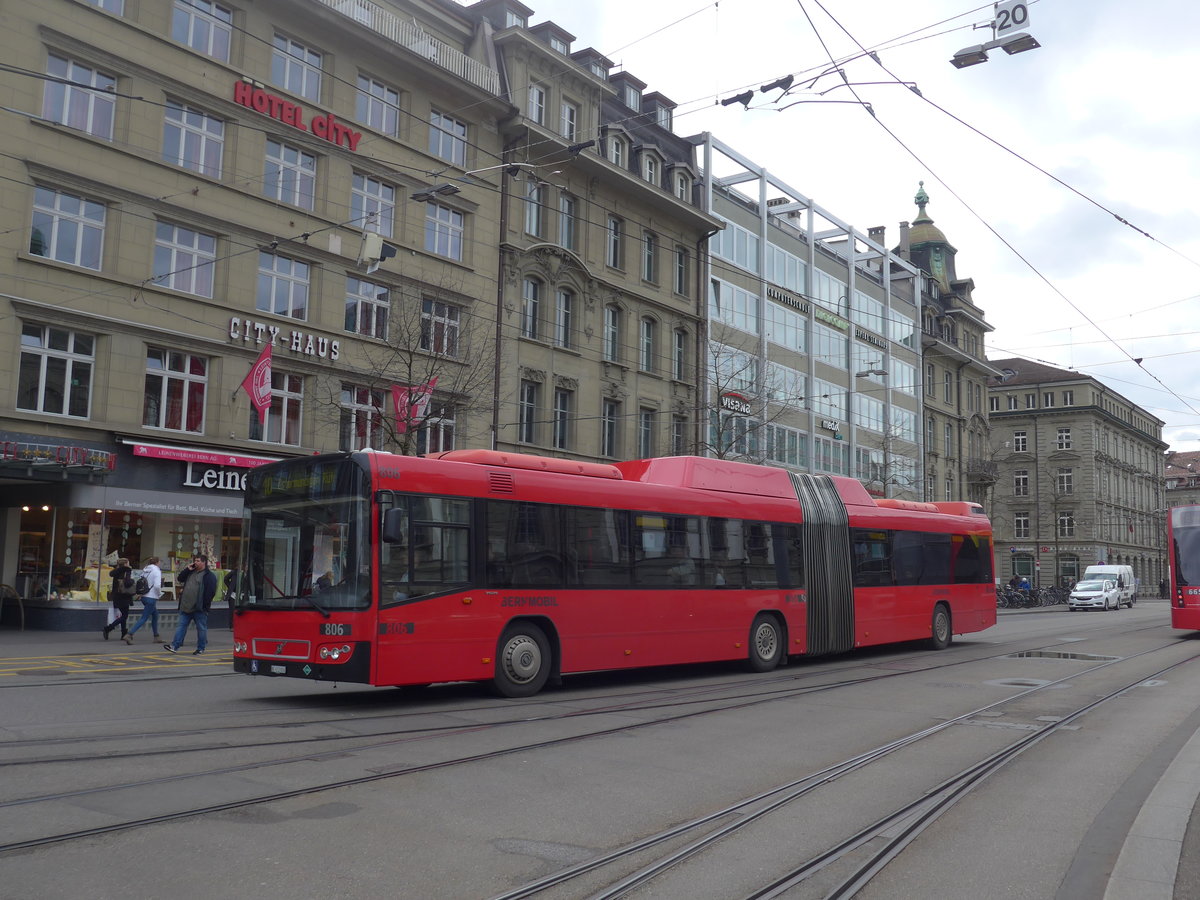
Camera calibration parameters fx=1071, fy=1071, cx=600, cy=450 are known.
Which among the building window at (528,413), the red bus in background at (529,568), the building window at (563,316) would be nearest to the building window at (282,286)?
the building window at (528,413)

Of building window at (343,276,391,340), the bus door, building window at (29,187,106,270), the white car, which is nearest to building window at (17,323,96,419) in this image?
building window at (29,187,106,270)

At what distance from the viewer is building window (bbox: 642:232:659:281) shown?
38.0m

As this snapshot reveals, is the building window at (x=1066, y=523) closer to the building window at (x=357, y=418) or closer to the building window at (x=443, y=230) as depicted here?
the building window at (x=443, y=230)

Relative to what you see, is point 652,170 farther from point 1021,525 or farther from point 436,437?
point 1021,525

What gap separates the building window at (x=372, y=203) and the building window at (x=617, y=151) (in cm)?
943

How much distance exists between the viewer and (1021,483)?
91000mm

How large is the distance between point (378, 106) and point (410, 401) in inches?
378

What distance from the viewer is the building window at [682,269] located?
39594 mm

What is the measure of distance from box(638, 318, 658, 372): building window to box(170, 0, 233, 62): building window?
56.2 feet

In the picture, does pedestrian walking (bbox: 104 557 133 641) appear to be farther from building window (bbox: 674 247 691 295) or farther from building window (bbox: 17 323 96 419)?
building window (bbox: 674 247 691 295)

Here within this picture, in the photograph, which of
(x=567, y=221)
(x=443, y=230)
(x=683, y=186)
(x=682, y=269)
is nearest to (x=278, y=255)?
(x=443, y=230)

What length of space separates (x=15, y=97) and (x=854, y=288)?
40.3m

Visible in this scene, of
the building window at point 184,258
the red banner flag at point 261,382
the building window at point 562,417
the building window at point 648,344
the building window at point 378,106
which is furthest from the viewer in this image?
A: the building window at point 648,344

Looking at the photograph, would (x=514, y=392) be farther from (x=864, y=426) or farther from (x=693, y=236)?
(x=864, y=426)
